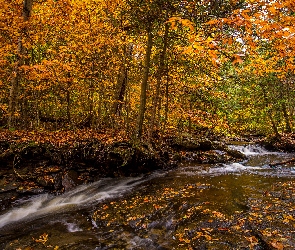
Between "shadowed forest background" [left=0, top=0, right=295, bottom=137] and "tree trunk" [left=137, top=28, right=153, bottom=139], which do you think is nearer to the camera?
"shadowed forest background" [left=0, top=0, right=295, bottom=137]

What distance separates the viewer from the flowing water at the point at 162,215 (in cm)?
525

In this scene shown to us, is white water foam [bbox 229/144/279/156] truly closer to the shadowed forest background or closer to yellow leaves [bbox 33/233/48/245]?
the shadowed forest background

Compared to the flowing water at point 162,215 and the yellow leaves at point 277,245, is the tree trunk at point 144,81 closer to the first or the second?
the flowing water at point 162,215

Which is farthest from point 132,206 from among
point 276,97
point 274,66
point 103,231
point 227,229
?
point 276,97

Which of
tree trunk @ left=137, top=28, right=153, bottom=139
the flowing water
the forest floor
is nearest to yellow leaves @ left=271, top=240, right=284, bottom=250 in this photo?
the flowing water

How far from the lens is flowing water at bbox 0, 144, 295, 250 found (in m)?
5.25

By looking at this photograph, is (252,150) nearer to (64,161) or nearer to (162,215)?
(64,161)

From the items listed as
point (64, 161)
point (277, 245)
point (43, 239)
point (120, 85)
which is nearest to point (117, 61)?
point (120, 85)

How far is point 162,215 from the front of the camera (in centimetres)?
653

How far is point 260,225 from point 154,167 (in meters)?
6.40

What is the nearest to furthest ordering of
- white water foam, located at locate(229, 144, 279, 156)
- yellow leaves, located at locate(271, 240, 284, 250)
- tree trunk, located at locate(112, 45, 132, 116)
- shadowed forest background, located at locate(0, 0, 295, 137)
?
yellow leaves, located at locate(271, 240, 284, 250)
shadowed forest background, located at locate(0, 0, 295, 137)
tree trunk, located at locate(112, 45, 132, 116)
white water foam, located at locate(229, 144, 279, 156)

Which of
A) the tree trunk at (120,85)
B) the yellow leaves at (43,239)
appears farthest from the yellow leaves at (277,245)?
the tree trunk at (120,85)

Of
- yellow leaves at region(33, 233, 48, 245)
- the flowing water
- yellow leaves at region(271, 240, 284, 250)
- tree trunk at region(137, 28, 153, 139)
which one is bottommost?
yellow leaves at region(33, 233, 48, 245)

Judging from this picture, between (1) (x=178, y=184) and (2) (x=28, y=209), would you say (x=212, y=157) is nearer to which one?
(1) (x=178, y=184)
